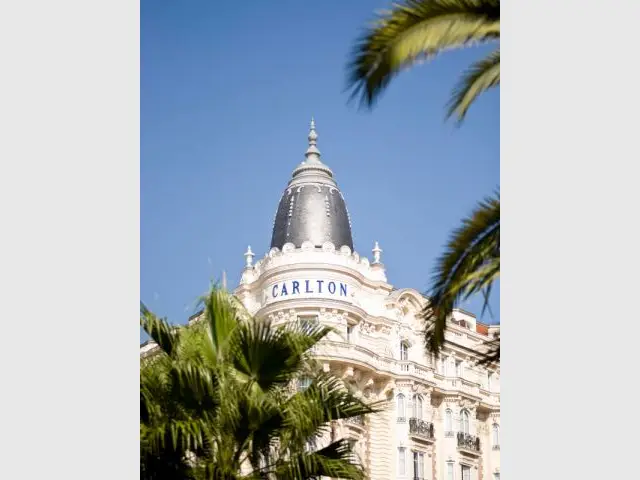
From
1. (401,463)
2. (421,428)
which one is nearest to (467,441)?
(421,428)

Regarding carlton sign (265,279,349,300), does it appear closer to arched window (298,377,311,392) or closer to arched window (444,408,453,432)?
arched window (444,408,453,432)

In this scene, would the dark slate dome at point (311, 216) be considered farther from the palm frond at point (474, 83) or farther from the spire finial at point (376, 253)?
the palm frond at point (474, 83)

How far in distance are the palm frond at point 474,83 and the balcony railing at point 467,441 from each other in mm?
26058

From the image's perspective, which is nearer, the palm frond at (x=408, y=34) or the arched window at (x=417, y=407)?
the palm frond at (x=408, y=34)

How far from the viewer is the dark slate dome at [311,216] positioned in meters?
30.2

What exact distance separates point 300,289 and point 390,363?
3931 millimetres

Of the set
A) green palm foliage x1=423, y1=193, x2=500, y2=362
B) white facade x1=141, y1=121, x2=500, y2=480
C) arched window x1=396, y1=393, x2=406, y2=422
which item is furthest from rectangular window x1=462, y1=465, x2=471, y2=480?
green palm foliage x1=423, y1=193, x2=500, y2=362

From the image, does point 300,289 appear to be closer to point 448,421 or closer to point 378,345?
point 378,345

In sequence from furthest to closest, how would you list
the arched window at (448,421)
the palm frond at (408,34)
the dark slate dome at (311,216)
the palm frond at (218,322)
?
the arched window at (448,421), the dark slate dome at (311,216), the palm frond at (218,322), the palm frond at (408,34)

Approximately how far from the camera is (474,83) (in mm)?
8172

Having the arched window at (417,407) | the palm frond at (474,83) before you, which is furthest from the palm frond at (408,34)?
the arched window at (417,407)

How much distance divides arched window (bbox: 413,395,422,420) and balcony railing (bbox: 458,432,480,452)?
1.47 metres
